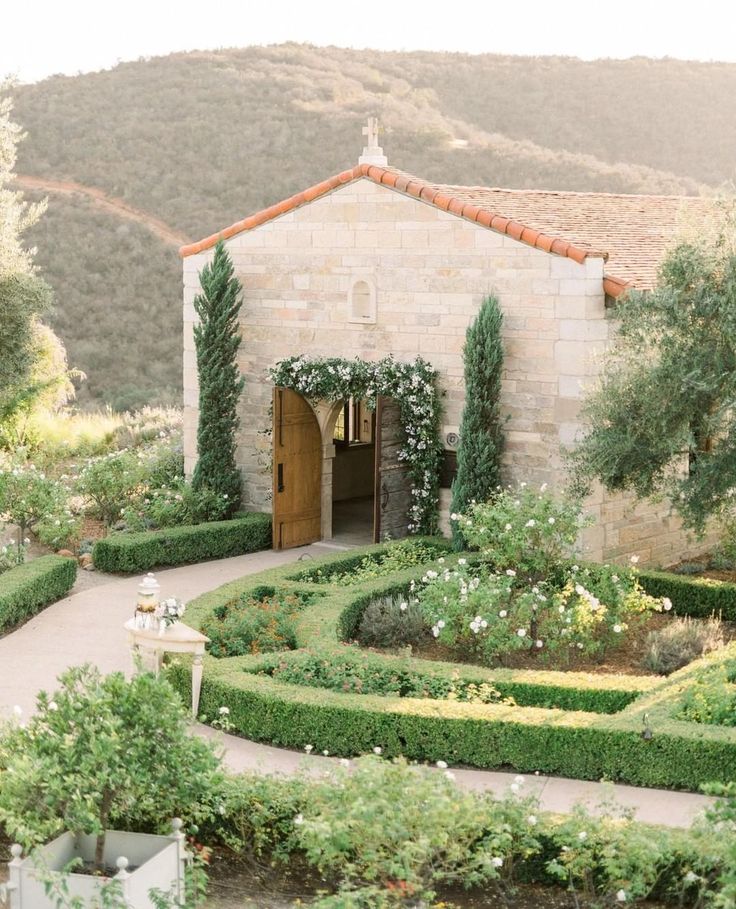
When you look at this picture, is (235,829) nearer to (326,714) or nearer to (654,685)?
(326,714)

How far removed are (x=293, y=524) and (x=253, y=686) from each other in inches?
300

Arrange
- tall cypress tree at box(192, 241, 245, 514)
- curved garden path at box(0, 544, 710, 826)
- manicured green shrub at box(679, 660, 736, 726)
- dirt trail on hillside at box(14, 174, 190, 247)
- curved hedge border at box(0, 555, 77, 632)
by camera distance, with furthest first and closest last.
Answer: dirt trail on hillside at box(14, 174, 190, 247), tall cypress tree at box(192, 241, 245, 514), curved hedge border at box(0, 555, 77, 632), manicured green shrub at box(679, 660, 736, 726), curved garden path at box(0, 544, 710, 826)

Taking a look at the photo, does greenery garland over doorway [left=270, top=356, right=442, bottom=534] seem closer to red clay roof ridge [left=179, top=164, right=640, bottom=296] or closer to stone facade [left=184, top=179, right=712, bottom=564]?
stone facade [left=184, top=179, right=712, bottom=564]

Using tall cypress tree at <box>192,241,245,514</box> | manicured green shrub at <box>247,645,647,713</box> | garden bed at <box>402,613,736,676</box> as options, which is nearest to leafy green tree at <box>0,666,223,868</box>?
manicured green shrub at <box>247,645,647,713</box>

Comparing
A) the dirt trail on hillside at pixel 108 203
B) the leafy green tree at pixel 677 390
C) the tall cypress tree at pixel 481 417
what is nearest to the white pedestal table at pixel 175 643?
the leafy green tree at pixel 677 390

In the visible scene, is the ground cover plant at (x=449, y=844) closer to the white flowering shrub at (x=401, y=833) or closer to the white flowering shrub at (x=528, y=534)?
the white flowering shrub at (x=401, y=833)

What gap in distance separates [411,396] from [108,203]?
3240 cm

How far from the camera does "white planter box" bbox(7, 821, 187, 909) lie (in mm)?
7730

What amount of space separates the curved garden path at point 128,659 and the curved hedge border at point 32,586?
0.17m

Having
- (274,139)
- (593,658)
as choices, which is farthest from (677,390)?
(274,139)

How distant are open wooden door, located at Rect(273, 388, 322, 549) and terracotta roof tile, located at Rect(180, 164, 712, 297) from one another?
9.97 ft

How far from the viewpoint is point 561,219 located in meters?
18.5

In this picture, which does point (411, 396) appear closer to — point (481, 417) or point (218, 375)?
point (481, 417)

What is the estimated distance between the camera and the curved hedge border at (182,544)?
707 inches
